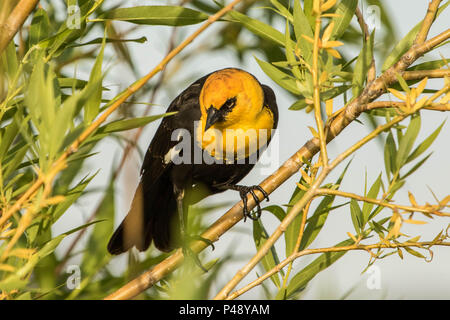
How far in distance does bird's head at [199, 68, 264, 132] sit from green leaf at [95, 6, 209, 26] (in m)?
0.54

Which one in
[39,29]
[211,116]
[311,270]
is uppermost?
[39,29]

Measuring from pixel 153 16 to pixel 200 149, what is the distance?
0.88 meters

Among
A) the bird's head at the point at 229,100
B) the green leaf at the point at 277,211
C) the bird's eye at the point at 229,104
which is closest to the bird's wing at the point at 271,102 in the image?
the bird's head at the point at 229,100

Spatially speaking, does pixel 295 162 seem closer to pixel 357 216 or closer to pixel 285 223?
pixel 357 216

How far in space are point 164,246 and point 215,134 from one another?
458 millimetres

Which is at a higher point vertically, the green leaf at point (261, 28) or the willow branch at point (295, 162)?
the green leaf at point (261, 28)

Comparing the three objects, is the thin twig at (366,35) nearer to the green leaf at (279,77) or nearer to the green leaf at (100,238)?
the green leaf at (279,77)

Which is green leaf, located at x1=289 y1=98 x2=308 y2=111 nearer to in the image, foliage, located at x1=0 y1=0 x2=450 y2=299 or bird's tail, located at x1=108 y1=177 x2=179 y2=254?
foliage, located at x1=0 y1=0 x2=450 y2=299

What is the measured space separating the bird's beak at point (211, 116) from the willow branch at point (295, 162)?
53 cm

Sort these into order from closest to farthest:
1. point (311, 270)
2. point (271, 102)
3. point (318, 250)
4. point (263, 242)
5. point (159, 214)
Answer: point (318, 250) → point (311, 270) → point (263, 242) → point (271, 102) → point (159, 214)

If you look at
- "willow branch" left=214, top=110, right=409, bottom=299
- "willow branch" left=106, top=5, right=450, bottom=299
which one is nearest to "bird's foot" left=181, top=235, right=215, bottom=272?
"willow branch" left=106, top=5, right=450, bottom=299

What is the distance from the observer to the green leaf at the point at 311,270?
3.82ft

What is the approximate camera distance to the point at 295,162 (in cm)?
113

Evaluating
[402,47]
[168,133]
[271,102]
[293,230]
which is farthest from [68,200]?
[271,102]
